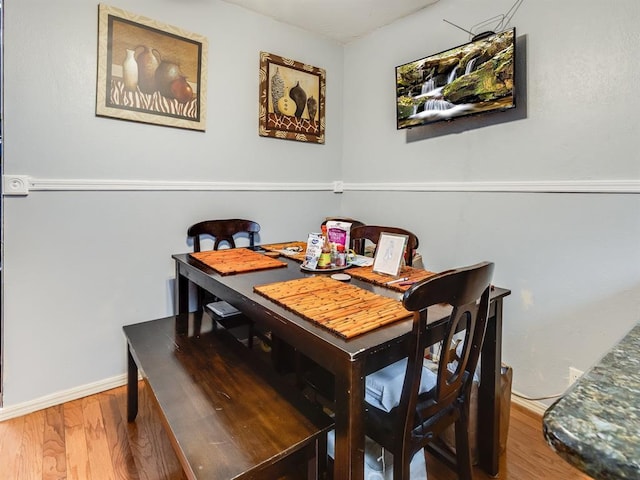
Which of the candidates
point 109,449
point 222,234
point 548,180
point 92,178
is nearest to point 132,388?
point 109,449

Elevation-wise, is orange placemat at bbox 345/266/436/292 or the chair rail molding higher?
the chair rail molding

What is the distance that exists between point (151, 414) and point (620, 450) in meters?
1.94

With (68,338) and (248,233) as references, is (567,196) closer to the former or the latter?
(248,233)

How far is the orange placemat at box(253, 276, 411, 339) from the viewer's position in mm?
966

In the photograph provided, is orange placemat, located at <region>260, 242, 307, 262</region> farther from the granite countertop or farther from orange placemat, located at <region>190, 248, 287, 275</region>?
the granite countertop

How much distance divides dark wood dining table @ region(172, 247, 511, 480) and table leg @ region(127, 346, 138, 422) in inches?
20.8

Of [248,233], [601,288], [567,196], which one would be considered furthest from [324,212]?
[601,288]

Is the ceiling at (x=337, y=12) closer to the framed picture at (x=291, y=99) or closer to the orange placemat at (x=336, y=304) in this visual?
the framed picture at (x=291, y=99)

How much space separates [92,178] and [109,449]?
52.4 inches

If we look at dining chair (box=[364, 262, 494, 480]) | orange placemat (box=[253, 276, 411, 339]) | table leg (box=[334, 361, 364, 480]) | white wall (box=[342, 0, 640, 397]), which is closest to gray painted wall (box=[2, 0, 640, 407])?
white wall (box=[342, 0, 640, 397])

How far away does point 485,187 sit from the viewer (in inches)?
77.9

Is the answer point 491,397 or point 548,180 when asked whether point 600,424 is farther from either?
point 548,180

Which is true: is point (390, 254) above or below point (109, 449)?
above

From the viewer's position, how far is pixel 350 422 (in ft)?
2.83
